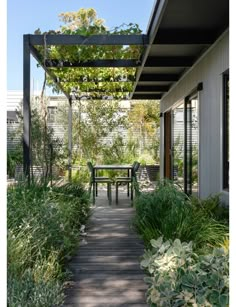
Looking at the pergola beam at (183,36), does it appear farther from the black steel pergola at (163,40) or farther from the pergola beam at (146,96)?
the pergola beam at (146,96)

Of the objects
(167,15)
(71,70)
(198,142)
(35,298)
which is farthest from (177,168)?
(35,298)

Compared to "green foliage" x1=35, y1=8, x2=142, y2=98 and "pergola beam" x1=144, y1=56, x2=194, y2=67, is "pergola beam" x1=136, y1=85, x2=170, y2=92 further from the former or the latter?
"pergola beam" x1=144, y1=56, x2=194, y2=67

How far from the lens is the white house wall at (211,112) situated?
529 cm

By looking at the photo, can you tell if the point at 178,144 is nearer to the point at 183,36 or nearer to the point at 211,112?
the point at 211,112

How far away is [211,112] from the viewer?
5.77 m

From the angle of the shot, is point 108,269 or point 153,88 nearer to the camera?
point 108,269

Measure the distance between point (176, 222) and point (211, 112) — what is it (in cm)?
255

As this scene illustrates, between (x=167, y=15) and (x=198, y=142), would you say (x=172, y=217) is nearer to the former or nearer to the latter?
(x=167, y=15)

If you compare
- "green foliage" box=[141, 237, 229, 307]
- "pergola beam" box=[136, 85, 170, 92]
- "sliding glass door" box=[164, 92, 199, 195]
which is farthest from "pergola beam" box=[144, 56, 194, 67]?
"green foliage" box=[141, 237, 229, 307]

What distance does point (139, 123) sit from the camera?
14.9 m

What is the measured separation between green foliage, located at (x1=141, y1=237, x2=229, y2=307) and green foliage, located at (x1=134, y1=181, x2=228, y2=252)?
800mm

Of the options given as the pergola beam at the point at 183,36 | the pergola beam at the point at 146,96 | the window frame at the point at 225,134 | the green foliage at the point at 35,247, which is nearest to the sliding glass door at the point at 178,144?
the pergola beam at the point at 146,96

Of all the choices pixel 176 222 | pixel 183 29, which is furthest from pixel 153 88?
pixel 176 222

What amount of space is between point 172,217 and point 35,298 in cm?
173
